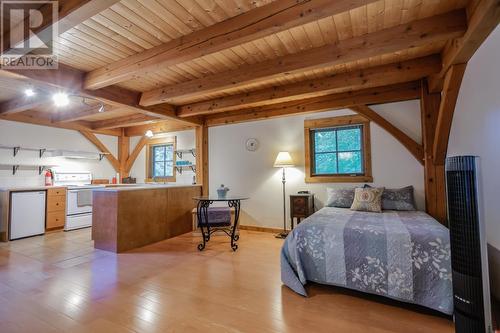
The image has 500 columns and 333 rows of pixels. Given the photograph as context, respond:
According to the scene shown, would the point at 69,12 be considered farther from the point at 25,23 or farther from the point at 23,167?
the point at 23,167

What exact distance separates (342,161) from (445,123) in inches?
58.7

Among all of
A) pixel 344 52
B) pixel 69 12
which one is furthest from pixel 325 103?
pixel 69 12

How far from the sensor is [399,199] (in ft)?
11.3

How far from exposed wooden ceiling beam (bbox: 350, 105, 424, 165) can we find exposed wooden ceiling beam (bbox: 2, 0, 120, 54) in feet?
11.6

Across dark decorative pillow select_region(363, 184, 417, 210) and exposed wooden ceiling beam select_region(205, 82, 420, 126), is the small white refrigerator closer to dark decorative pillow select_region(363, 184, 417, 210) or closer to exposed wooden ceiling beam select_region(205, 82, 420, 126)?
exposed wooden ceiling beam select_region(205, 82, 420, 126)

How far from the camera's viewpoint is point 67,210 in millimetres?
4941

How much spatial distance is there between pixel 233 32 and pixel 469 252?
→ 2.24m

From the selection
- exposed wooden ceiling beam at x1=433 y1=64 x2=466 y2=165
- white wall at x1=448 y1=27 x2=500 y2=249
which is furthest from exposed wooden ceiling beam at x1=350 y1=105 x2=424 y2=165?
white wall at x1=448 y1=27 x2=500 y2=249

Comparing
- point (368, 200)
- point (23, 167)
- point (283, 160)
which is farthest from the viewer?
point (23, 167)

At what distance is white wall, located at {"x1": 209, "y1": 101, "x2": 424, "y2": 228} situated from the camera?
12.0ft

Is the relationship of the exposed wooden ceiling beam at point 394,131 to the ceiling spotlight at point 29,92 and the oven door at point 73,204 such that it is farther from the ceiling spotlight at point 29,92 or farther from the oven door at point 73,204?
the oven door at point 73,204

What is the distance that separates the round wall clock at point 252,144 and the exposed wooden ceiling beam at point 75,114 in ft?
8.50

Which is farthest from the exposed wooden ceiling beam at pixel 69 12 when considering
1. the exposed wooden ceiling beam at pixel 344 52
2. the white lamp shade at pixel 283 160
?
the white lamp shade at pixel 283 160

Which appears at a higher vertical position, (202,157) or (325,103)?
(325,103)
